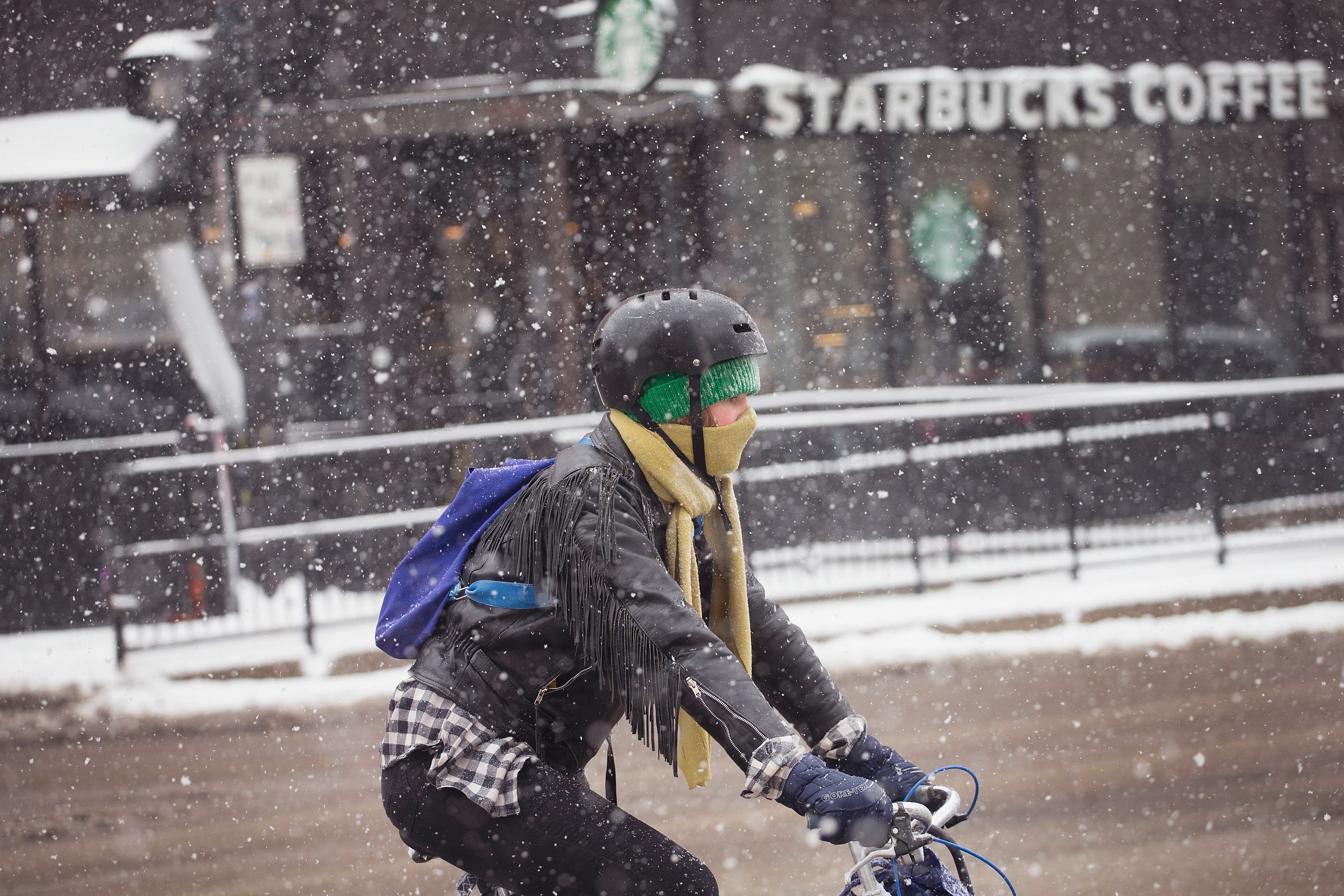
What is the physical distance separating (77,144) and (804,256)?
691 cm

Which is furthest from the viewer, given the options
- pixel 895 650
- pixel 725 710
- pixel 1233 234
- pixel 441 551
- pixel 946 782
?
pixel 1233 234

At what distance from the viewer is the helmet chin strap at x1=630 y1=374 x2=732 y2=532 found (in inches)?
90.3

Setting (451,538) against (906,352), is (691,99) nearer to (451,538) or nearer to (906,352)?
(906,352)

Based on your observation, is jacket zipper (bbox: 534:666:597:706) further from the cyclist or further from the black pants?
the black pants

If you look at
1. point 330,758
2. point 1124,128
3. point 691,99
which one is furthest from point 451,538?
point 1124,128

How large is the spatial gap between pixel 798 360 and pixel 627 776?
758cm

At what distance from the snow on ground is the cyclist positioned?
538 centimetres

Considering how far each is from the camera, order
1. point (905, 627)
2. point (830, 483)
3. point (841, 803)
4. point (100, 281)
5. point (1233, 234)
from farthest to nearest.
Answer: point (1233, 234) < point (100, 281) < point (830, 483) < point (905, 627) < point (841, 803)

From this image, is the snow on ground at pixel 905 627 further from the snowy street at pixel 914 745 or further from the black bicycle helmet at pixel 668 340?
the black bicycle helmet at pixel 668 340

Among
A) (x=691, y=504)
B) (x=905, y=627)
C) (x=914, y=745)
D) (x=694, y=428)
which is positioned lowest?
(x=905, y=627)

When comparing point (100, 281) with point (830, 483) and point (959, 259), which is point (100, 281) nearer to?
point (830, 483)

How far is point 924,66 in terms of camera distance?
1290 cm

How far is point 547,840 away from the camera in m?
2.14

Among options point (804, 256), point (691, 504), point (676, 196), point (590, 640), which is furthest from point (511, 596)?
point (804, 256)
